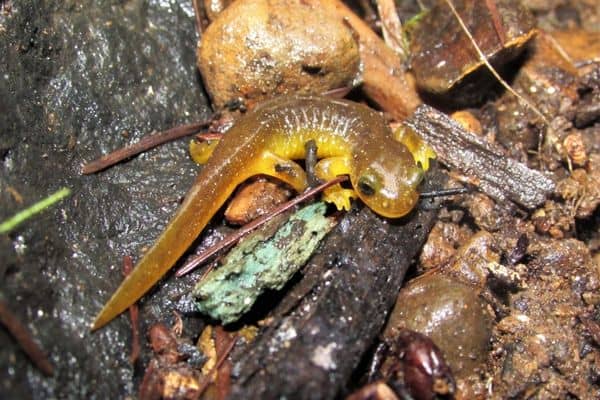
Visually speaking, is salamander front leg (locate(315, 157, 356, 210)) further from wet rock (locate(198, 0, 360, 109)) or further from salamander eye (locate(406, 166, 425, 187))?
wet rock (locate(198, 0, 360, 109))

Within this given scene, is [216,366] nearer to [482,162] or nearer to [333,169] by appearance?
[333,169]

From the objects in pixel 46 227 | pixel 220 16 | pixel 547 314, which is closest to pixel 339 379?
pixel 547 314

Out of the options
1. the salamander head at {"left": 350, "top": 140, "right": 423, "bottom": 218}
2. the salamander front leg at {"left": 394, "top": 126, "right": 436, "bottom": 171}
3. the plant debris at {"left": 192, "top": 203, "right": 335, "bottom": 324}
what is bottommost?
the salamander front leg at {"left": 394, "top": 126, "right": 436, "bottom": 171}

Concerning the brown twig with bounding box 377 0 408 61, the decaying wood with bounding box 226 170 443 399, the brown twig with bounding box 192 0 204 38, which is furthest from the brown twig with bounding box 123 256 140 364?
the brown twig with bounding box 377 0 408 61

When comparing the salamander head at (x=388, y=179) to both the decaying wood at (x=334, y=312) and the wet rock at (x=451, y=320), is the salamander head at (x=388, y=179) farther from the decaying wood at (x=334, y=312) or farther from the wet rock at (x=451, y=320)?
the wet rock at (x=451, y=320)

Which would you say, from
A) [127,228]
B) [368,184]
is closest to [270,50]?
[368,184]

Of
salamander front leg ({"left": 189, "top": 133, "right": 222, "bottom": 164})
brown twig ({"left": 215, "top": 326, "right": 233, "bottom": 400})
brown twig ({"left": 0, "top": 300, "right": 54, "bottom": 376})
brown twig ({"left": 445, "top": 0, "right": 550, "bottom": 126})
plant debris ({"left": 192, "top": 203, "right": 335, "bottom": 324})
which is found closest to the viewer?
brown twig ({"left": 0, "top": 300, "right": 54, "bottom": 376})

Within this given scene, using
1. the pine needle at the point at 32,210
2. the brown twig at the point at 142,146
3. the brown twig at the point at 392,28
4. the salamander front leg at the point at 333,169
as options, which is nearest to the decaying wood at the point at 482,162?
the salamander front leg at the point at 333,169

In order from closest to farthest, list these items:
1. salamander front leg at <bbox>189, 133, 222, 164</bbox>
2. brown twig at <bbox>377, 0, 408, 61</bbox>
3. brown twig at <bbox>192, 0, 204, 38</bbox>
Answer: salamander front leg at <bbox>189, 133, 222, 164</bbox>, brown twig at <bbox>192, 0, 204, 38</bbox>, brown twig at <bbox>377, 0, 408, 61</bbox>
